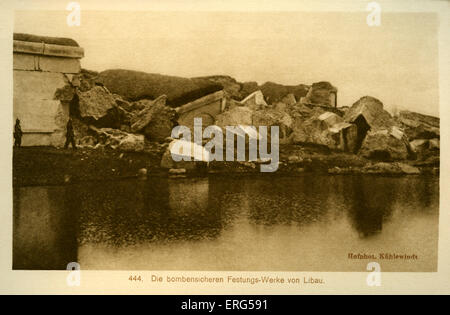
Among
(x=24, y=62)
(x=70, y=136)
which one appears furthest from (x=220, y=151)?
(x=24, y=62)

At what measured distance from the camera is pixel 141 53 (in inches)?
145

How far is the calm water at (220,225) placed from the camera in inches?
142

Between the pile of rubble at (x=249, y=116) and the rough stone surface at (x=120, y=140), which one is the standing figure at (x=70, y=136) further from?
the rough stone surface at (x=120, y=140)

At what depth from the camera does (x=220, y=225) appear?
3.63 meters

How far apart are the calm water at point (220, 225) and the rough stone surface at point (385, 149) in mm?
324

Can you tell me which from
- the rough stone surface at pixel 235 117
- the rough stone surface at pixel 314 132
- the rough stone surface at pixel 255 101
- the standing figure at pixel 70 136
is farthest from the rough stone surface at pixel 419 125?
the standing figure at pixel 70 136

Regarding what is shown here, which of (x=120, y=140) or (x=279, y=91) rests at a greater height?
(x=279, y=91)

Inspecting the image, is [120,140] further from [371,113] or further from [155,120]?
[371,113]

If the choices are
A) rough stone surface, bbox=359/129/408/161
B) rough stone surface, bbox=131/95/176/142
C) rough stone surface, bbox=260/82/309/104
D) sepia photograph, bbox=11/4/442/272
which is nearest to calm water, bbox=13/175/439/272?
sepia photograph, bbox=11/4/442/272

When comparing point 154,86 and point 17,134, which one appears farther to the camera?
point 154,86

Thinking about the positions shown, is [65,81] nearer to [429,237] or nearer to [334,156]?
[334,156]

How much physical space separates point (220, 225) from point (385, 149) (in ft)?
5.46
